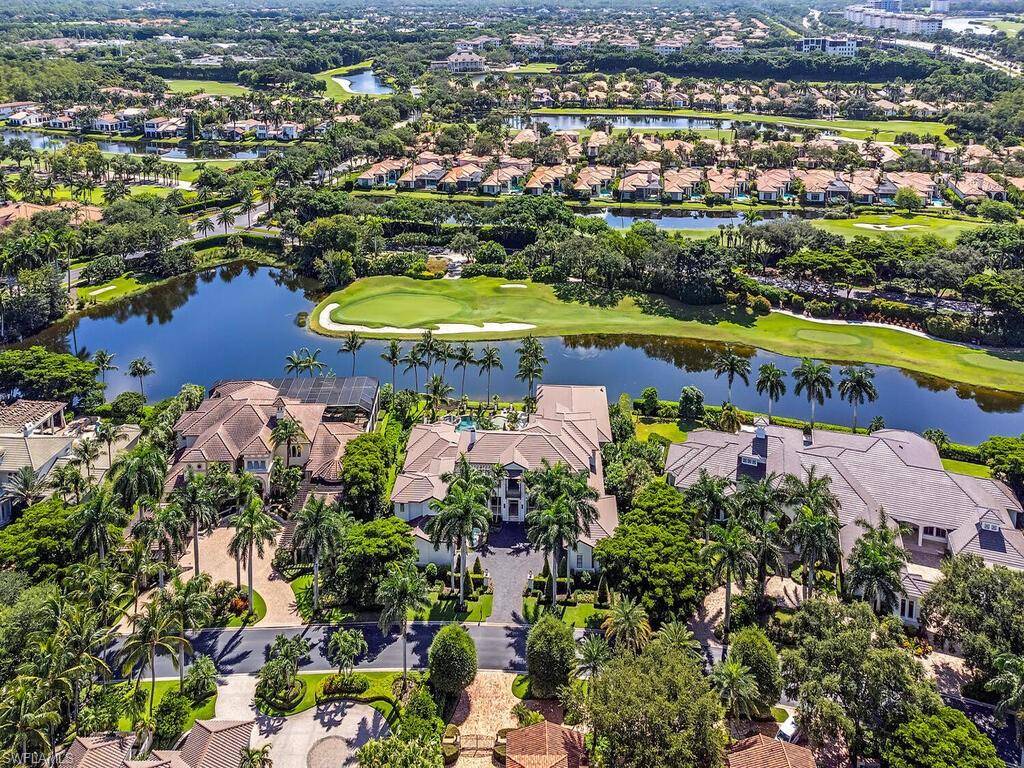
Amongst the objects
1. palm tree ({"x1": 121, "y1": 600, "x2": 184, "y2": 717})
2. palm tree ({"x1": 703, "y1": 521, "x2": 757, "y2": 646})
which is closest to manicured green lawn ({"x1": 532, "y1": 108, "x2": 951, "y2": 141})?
palm tree ({"x1": 703, "y1": 521, "x2": 757, "y2": 646})

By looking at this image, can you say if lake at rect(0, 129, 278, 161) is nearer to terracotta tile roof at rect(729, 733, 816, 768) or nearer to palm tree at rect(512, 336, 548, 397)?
palm tree at rect(512, 336, 548, 397)

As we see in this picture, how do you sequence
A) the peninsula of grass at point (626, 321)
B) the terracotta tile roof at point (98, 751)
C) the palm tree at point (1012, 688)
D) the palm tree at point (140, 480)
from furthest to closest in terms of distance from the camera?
the peninsula of grass at point (626, 321)
the palm tree at point (140, 480)
the palm tree at point (1012, 688)
the terracotta tile roof at point (98, 751)

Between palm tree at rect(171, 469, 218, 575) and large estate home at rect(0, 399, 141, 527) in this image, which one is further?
large estate home at rect(0, 399, 141, 527)

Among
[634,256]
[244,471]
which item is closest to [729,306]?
[634,256]

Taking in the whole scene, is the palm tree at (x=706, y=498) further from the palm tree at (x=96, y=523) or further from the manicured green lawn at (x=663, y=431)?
the palm tree at (x=96, y=523)

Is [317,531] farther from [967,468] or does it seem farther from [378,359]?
[967,468]

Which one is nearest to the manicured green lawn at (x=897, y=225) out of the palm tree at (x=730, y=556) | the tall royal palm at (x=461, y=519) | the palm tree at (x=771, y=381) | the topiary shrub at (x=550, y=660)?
the palm tree at (x=771, y=381)
